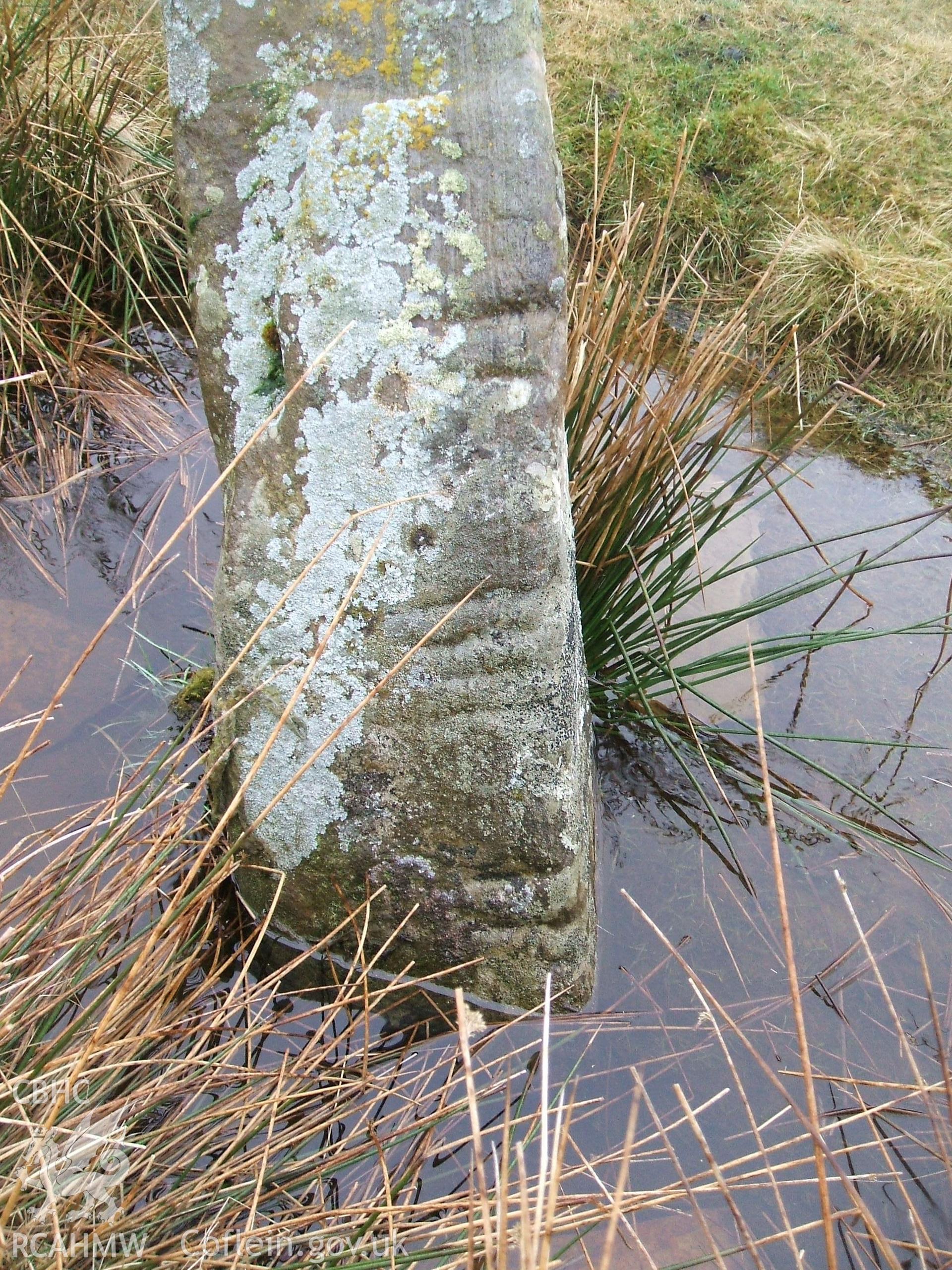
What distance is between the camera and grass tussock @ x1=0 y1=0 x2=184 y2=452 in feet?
9.92

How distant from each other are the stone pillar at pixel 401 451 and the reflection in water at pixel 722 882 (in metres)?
0.21

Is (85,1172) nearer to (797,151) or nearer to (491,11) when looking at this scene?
(491,11)

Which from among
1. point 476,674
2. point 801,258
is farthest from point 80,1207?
point 801,258

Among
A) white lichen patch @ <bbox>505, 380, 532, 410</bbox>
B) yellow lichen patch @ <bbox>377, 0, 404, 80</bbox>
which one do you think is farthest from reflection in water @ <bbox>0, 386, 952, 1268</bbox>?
yellow lichen patch @ <bbox>377, 0, 404, 80</bbox>

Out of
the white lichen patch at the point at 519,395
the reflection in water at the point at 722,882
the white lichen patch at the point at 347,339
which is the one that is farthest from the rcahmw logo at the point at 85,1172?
the white lichen patch at the point at 519,395

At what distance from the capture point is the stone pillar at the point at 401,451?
1.52m

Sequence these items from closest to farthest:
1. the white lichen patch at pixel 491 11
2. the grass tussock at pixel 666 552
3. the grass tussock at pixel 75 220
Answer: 1. the white lichen patch at pixel 491 11
2. the grass tussock at pixel 666 552
3. the grass tussock at pixel 75 220

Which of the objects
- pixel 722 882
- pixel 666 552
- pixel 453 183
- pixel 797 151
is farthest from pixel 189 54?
pixel 797 151

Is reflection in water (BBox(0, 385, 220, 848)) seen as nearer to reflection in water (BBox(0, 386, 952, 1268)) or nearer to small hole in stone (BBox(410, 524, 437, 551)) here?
reflection in water (BBox(0, 386, 952, 1268))

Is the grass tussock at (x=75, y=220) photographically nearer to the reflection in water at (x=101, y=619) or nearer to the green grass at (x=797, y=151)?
the reflection in water at (x=101, y=619)

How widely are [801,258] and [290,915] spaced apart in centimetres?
331

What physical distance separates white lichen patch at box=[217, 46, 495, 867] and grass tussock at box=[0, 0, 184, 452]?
1.57m

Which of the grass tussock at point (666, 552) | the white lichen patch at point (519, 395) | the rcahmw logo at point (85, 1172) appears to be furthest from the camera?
the grass tussock at point (666, 552)

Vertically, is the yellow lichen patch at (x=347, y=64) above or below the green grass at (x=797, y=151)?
above
